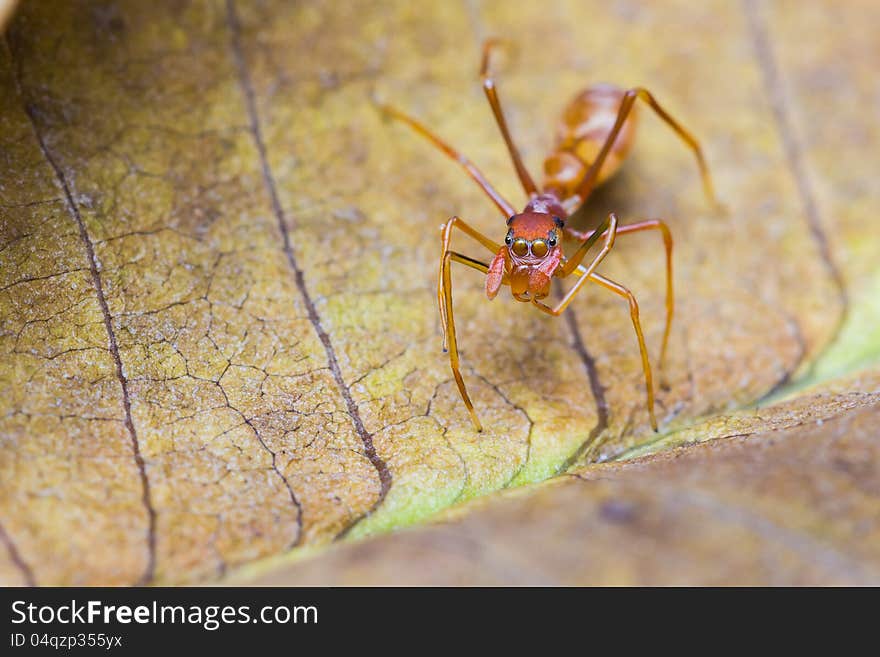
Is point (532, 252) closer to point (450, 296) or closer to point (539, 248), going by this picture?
point (539, 248)

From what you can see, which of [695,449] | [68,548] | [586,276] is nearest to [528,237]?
[586,276]

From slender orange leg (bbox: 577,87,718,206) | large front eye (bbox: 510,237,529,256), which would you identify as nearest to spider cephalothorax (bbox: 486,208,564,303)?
large front eye (bbox: 510,237,529,256)

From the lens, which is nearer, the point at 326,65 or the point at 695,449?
the point at 695,449

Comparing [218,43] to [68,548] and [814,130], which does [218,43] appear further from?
[814,130]

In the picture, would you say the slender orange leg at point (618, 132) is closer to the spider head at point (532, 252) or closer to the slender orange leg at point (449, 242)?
the spider head at point (532, 252)

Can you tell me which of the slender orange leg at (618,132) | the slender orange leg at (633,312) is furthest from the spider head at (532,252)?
the slender orange leg at (618,132)
